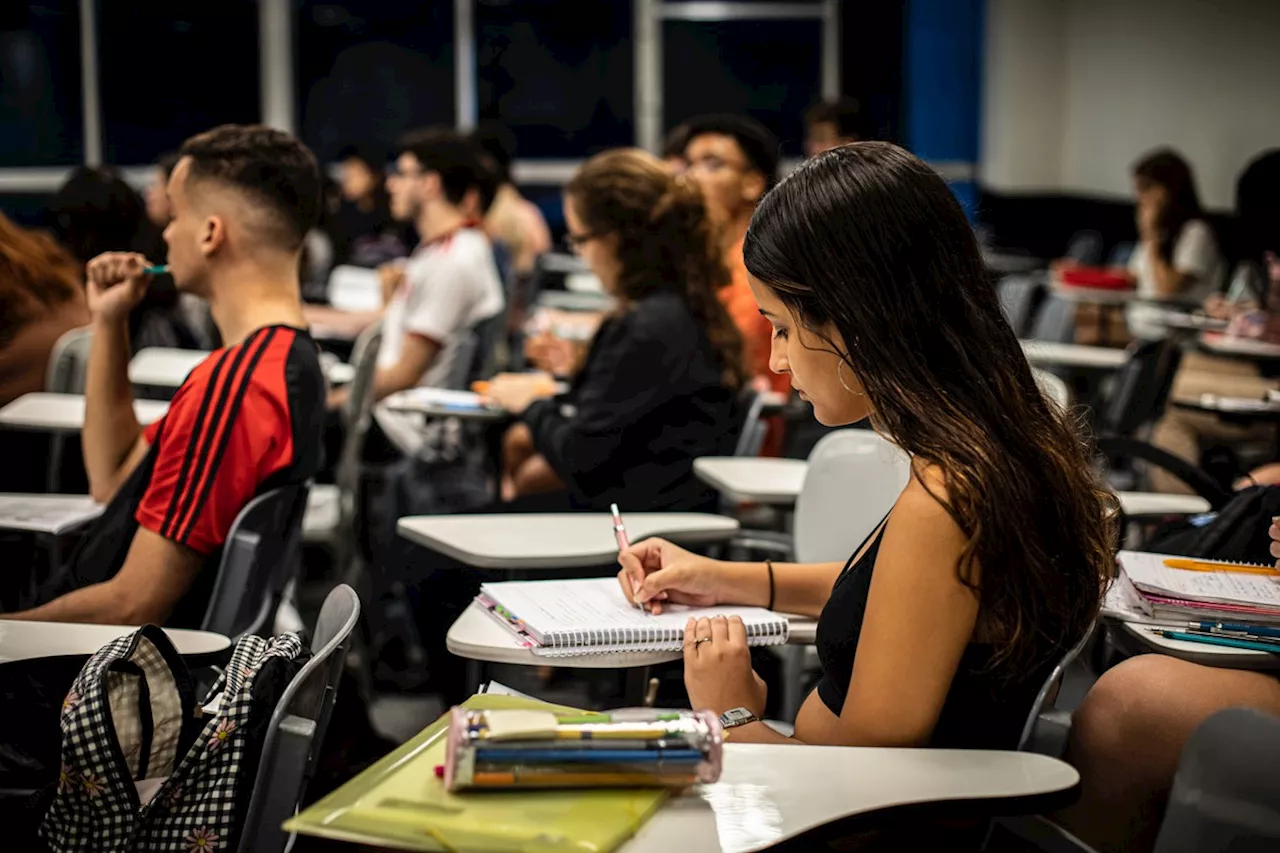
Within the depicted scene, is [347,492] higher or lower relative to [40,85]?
lower

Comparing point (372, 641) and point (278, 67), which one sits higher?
point (278, 67)

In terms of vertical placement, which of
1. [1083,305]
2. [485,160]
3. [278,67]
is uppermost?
[278,67]

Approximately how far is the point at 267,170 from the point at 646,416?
1044mm

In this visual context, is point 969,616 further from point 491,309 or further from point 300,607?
point 491,309

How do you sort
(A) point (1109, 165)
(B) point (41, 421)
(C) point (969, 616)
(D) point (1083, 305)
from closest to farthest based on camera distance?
(C) point (969, 616) → (B) point (41, 421) → (D) point (1083, 305) → (A) point (1109, 165)

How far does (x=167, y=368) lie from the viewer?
3.95m

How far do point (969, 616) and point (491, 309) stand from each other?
139 inches

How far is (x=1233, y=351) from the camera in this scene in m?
4.35

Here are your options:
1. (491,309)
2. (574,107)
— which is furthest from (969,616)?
(574,107)

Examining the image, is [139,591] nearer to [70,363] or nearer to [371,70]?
[70,363]

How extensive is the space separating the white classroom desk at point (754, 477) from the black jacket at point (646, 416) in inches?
3.2

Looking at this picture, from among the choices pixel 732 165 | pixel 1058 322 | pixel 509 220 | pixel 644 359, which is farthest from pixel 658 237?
pixel 509 220

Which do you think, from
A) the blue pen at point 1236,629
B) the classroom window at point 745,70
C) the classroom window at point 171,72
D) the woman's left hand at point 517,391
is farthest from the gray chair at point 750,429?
the classroom window at point 745,70

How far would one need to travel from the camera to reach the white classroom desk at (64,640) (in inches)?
71.4
